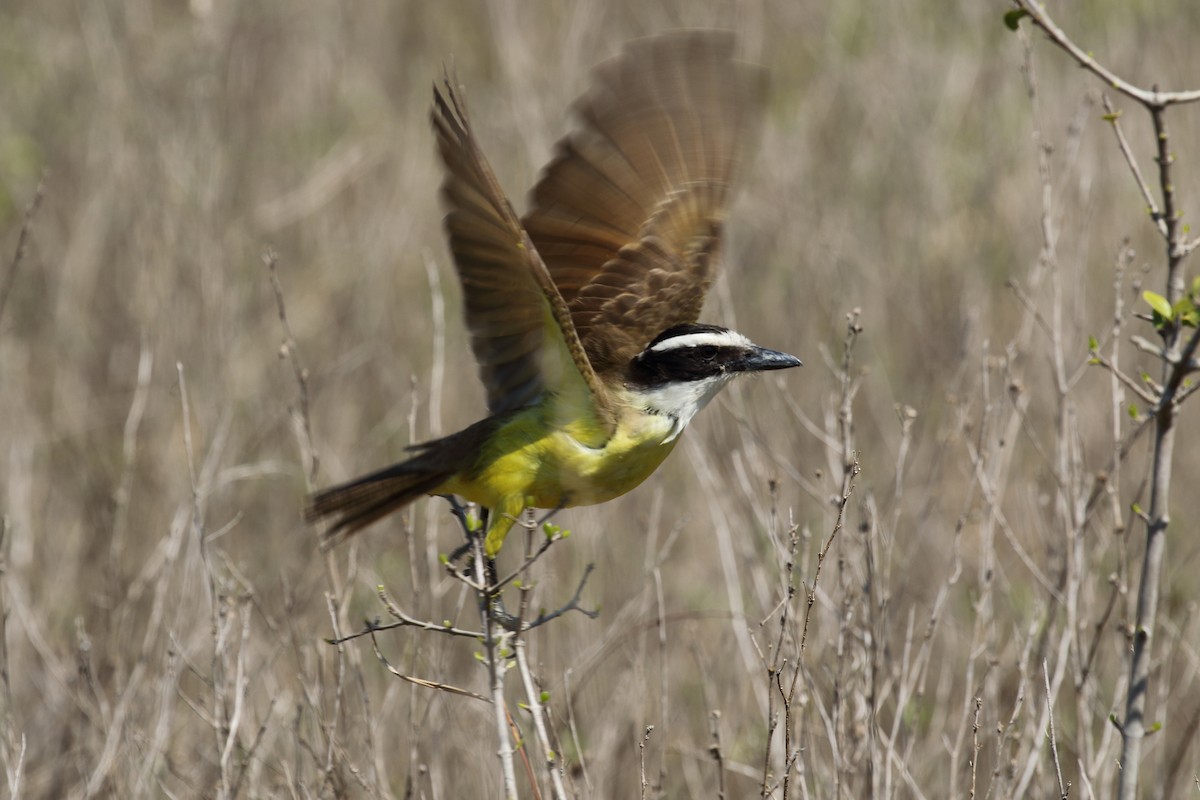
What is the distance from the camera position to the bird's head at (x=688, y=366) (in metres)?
3.61

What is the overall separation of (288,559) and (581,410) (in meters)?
2.29

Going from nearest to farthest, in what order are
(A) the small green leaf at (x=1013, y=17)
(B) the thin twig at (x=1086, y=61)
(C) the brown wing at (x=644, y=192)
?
1. (B) the thin twig at (x=1086, y=61)
2. (A) the small green leaf at (x=1013, y=17)
3. (C) the brown wing at (x=644, y=192)

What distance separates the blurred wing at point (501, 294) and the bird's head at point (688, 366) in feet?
0.65

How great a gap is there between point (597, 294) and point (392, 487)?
0.92 metres

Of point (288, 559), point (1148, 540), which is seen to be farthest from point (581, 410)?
point (288, 559)

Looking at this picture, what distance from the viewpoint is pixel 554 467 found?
347 centimetres

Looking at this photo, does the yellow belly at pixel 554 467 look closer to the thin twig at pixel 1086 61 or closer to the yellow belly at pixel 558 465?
the yellow belly at pixel 558 465

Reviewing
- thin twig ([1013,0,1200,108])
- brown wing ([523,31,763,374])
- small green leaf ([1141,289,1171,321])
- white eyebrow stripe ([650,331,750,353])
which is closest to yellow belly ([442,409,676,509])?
white eyebrow stripe ([650,331,750,353])

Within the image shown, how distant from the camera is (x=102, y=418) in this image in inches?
260

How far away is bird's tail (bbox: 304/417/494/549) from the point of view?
333 centimetres

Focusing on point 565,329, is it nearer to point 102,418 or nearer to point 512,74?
point 512,74

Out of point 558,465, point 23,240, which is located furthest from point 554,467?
point 23,240

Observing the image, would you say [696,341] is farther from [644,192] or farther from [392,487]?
[392,487]

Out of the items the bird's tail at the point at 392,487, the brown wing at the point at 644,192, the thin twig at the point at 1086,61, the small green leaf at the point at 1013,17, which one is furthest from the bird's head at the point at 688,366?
the thin twig at the point at 1086,61
